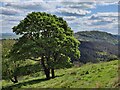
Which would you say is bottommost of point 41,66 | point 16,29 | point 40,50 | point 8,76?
point 8,76

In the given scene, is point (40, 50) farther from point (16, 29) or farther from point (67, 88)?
point (67, 88)

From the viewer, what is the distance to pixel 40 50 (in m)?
42.7

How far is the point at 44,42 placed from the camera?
42906 millimetres

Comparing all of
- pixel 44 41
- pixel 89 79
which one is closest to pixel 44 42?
pixel 44 41

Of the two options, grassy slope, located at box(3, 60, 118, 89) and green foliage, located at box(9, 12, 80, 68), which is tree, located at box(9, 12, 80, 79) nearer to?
green foliage, located at box(9, 12, 80, 68)

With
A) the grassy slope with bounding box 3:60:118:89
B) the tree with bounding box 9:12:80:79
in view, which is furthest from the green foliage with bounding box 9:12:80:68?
the grassy slope with bounding box 3:60:118:89

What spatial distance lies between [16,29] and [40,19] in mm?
4310

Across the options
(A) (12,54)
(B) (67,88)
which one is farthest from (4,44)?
(B) (67,88)

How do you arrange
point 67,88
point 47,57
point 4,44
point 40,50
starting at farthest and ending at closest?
1. point 4,44
2. point 47,57
3. point 40,50
4. point 67,88

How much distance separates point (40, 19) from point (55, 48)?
4.92m

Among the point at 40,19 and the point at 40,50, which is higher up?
the point at 40,19

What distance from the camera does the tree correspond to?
43500 mm

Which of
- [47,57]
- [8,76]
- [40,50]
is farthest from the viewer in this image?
[8,76]

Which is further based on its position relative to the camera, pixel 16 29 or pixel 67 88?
pixel 16 29
